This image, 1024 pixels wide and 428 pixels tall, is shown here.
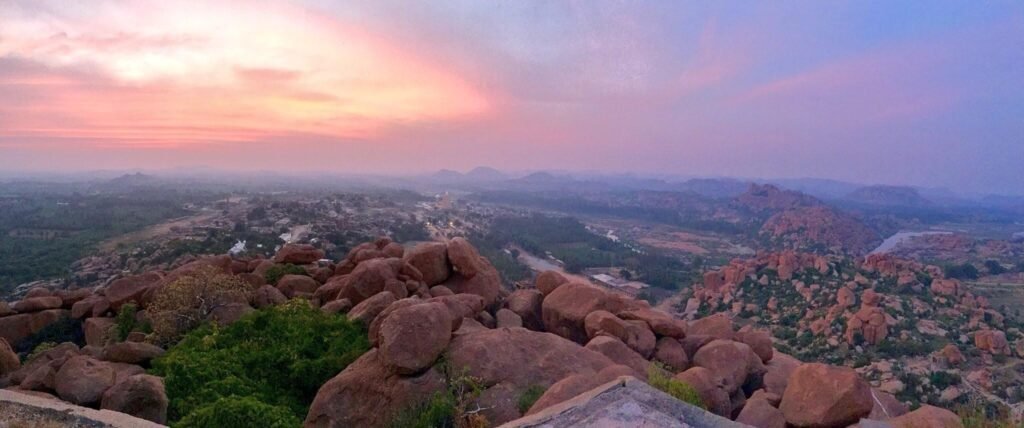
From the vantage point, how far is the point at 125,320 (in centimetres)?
1641

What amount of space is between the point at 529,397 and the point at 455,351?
2.08 meters

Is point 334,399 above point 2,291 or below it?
above

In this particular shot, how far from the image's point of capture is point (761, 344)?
14.5m

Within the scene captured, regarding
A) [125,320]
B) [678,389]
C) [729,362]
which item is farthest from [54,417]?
[729,362]

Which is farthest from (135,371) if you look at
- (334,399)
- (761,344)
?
(761,344)

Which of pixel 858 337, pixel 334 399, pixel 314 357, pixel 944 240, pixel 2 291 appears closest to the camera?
pixel 334 399

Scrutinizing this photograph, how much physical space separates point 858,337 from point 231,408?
31015mm

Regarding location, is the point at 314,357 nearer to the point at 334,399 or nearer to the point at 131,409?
the point at 334,399

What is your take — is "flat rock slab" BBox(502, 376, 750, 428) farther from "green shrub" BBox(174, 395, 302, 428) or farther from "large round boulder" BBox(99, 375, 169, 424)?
"large round boulder" BBox(99, 375, 169, 424)

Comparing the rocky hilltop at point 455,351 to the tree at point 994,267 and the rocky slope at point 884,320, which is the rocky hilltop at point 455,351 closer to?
the rocky slope at point 884,320

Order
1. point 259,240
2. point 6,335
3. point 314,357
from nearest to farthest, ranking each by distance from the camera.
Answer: point 314,357 → point 6,335 → point 259,240

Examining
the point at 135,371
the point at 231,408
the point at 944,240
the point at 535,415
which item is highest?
the point at 535,415

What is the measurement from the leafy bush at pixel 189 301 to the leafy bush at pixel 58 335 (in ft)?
11.4

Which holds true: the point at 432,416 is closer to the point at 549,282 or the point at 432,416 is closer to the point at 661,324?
the point at 661,324
